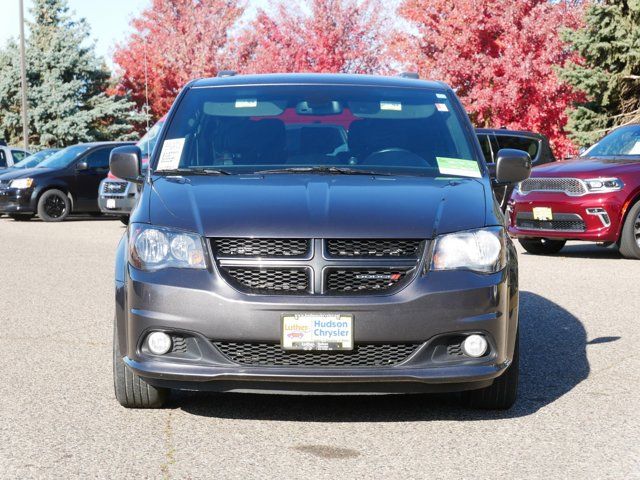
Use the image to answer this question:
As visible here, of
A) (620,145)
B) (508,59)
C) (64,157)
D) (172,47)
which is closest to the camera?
(620,145)

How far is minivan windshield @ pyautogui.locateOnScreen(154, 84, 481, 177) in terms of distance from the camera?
606 centimetres

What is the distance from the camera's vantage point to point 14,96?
48562 millimetres

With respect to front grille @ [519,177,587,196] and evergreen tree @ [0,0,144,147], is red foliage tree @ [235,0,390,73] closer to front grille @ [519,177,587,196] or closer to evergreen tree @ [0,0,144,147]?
evergreen tree @ [0,0,144,147]

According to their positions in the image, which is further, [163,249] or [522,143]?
[522,143]

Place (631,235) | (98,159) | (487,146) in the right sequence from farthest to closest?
(98,159) → (487,146) → (631,235)

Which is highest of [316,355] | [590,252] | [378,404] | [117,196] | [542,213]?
[316,355]

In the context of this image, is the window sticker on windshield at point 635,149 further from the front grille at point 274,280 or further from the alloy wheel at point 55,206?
the alloy wheel at point 55,206

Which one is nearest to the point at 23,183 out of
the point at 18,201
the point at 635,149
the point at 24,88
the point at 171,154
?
the point at 18,201

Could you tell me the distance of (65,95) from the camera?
46625 mm

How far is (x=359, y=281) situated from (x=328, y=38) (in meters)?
41.7

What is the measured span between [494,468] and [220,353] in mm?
1297

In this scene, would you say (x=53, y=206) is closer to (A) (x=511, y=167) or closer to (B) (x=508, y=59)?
(B) (x=508, y=59)

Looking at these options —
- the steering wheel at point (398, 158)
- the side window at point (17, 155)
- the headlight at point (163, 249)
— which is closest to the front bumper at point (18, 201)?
the side window at point (17, 155)

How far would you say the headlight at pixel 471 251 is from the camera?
5.03 metres
